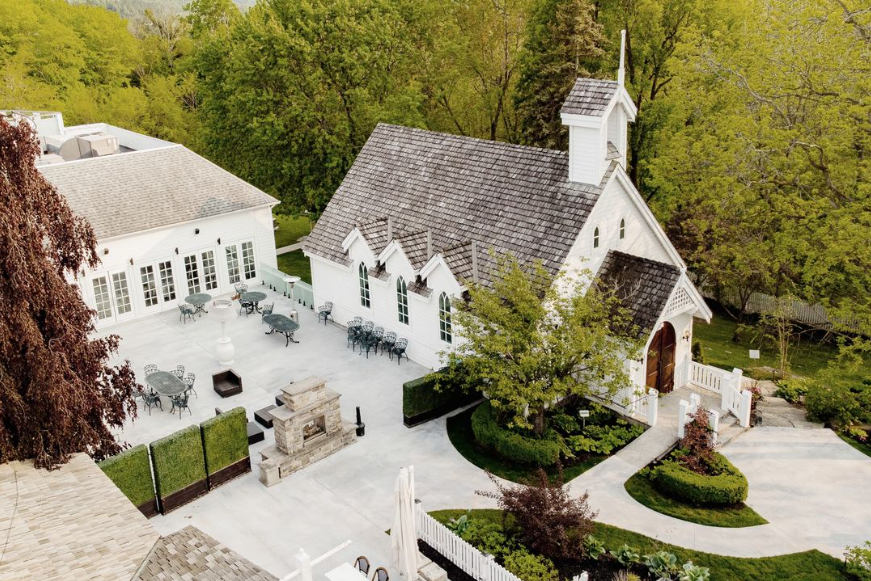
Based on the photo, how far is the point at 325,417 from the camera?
23.6 m

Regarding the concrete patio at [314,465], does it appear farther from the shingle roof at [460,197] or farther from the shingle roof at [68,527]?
the shingle roof at [460,197]

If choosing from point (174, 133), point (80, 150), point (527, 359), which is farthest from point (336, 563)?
point (174, 133)

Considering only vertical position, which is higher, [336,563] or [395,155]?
[395,155]

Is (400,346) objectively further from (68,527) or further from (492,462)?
(68,527)

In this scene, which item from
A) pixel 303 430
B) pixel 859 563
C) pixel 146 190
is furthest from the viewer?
pixel 146 190

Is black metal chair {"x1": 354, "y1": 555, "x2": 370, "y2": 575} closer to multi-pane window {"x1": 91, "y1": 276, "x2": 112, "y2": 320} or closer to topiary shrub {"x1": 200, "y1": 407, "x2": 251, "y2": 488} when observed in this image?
topiary shrub {"x1": 200, "y1": 407, "x2": 251, "y2": 488}

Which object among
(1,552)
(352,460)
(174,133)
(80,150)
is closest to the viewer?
(1,552)

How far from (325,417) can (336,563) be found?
5.37 meters

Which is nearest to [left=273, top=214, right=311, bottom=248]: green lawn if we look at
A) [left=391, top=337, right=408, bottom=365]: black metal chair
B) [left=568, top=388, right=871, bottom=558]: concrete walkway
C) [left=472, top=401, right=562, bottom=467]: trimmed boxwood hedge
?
[left=391, top=337, right=408, bottom=365]: black metal chair

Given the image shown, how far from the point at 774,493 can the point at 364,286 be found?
16.6m

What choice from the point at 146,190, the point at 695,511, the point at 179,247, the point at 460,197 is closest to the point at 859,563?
the point at 695,511

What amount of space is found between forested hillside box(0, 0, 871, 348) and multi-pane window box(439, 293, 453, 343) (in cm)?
1083

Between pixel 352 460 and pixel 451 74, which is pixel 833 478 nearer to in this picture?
pixel 352 460

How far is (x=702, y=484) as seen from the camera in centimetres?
2094
